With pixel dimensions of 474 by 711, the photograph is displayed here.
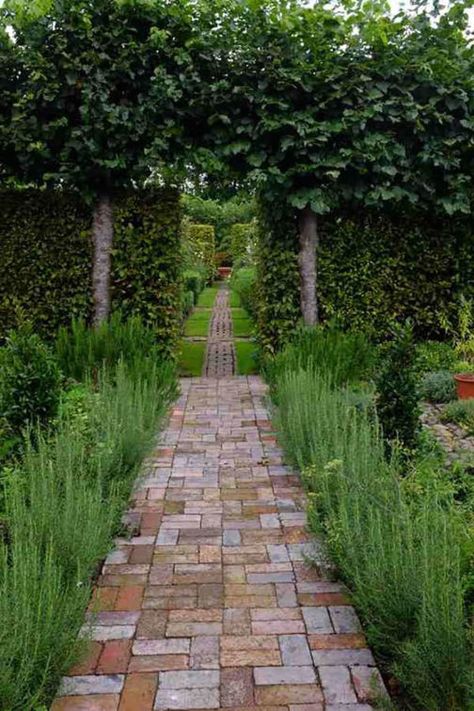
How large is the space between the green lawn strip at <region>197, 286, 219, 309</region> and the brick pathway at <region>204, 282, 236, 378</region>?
141 cm

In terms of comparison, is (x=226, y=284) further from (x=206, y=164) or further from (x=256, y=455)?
(x=256, y=455)

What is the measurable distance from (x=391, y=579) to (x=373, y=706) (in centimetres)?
39

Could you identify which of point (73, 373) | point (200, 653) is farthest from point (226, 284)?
point (200, 653)

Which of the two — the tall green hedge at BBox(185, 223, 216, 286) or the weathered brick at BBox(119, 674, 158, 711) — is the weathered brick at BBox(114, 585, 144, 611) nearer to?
the weathered brick at BBox(119, 674, 158, 711)

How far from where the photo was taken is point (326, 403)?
3.93m

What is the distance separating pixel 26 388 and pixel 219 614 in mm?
2041

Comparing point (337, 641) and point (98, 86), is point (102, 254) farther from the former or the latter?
point (337, 641)

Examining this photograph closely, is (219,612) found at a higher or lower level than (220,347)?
lower

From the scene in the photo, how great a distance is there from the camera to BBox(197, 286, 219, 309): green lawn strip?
17.3m

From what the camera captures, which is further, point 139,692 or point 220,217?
point 220,217

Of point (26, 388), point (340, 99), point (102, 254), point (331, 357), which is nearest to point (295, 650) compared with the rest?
Answer: point (26, 388)

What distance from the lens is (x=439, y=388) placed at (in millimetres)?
6160

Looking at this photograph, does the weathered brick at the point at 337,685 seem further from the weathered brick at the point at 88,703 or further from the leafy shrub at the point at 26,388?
the leafy shrub at the point at 26,388

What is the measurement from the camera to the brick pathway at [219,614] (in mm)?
2025
